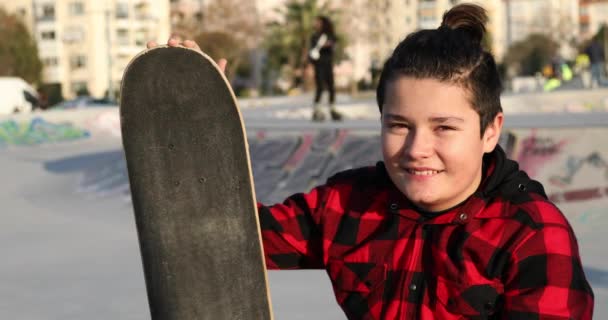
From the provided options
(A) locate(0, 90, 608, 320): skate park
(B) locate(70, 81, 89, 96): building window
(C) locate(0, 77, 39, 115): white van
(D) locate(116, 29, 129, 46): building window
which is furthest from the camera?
(D) locate(116, 29, 129, 46): building window

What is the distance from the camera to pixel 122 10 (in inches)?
3009

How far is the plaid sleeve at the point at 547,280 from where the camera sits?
6.48 feet

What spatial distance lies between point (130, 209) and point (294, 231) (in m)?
6.74

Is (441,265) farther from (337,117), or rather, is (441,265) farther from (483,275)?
(337,117)

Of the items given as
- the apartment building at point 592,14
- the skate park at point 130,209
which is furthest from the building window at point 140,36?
the apartment building at point 592,14

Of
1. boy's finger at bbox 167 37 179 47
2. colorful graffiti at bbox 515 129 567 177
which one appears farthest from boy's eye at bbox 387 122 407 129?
colorful graffiti at bbox 515 129 567 177

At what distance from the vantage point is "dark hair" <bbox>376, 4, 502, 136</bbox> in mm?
2062

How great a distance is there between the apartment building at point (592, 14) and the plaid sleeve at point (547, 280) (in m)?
137

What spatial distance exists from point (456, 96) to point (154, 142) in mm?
792

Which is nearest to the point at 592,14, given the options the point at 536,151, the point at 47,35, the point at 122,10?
the point at 122,10

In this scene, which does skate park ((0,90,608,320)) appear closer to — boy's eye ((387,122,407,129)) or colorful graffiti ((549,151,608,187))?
colorful graffiti ((549,151,608,187))

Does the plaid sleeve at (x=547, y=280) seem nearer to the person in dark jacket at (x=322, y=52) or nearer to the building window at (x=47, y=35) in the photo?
the person in dark jacket at (x=322, y=52)

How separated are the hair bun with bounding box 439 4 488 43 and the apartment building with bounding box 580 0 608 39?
447ft

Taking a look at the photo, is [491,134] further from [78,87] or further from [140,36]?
[140,36]
